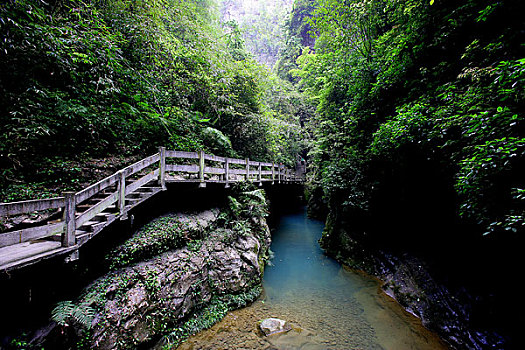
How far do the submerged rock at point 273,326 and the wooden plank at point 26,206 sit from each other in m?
5.24

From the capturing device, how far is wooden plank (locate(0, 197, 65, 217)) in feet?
7.90

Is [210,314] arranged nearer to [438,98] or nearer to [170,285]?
[170,285]

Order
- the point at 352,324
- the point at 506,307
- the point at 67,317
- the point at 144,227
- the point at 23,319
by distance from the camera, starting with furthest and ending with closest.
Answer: the point at 352,324
the point at 144,227
the point at 506,307
the point at 67,317
the point at 23,319

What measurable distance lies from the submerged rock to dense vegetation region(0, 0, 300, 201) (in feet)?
20.0

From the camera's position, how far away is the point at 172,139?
775 cm

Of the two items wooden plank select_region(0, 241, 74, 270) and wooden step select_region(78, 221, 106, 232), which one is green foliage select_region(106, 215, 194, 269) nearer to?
wooden step select_region(78, 221, 106, 232)

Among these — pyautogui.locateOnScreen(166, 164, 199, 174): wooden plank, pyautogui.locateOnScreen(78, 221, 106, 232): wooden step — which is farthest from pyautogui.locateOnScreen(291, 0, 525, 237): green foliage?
pyautogui.locateOnScreen(78, 221, 106, 232): wooden step

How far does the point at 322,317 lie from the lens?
5.78 meters

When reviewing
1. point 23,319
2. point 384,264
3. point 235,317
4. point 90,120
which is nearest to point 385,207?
point 384,264

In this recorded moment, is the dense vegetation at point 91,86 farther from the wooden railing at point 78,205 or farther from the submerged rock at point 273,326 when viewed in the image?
the submerged rock at point 273,326

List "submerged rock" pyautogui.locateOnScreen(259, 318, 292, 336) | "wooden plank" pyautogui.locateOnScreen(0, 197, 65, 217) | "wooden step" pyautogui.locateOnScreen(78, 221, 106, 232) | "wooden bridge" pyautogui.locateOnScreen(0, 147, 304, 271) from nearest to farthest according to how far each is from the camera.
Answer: "wooden plank" pyautogui.locateOnScreen(0, 197, 65, 217)
"wooden bridge" pyautogui.locateOnScreen(0, 147, 304, 271)
"wooden step" pyautogui.locateOnScreen(78, 221, 106, 232)
"submerged rock" pyautogui.locateOnScreen(259, 318, 292, 336)

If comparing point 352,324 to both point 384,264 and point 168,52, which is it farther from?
point 168,52

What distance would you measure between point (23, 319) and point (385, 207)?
32.3ft

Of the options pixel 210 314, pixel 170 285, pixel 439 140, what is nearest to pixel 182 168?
pixel 170 285
